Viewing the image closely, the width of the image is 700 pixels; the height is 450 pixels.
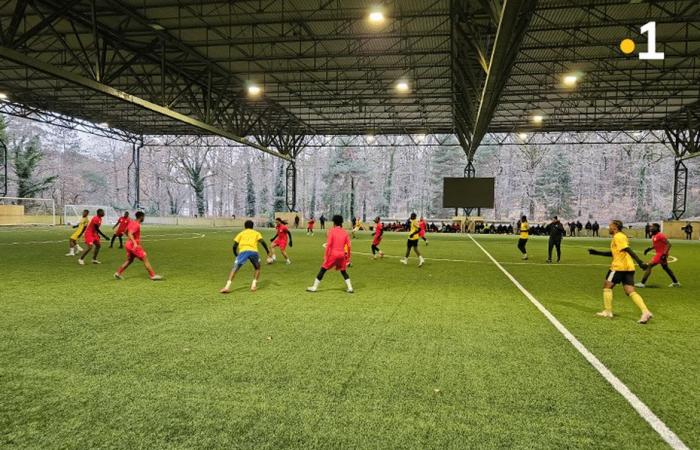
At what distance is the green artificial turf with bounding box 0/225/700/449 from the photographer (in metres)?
3.24

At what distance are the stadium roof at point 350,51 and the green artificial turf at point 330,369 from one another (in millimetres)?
7168

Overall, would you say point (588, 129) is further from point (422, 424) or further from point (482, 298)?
point (422, 424)

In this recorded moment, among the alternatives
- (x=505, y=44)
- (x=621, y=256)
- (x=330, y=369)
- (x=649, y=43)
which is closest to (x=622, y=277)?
(x=621, y=256)

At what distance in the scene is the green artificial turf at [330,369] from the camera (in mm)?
3242

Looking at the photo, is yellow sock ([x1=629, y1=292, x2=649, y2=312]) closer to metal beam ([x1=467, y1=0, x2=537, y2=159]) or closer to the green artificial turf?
the green artificial turf

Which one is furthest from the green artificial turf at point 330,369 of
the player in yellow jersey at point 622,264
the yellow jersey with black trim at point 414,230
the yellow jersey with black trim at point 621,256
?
the yellow jersey with black trim at point 414,230

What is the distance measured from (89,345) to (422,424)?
4133 mm

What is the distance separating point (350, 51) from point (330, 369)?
19845 mm

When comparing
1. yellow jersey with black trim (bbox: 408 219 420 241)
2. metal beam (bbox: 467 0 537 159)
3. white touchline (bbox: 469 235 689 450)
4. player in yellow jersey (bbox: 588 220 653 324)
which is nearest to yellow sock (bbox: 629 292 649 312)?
player in yellow jersey (bbox: 588 220 653 324)

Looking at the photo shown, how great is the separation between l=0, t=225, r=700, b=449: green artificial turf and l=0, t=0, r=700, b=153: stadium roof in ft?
23.5

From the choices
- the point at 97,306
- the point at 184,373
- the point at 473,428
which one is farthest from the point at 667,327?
the point at 97,306

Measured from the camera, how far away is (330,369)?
15.1ft

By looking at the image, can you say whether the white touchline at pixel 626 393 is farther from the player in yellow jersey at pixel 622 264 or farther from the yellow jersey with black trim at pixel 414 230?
the yellow jersey with black trim at pixel 414 230

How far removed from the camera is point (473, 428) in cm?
332
